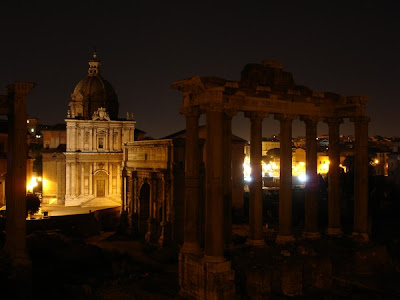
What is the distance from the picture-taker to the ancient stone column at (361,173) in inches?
888

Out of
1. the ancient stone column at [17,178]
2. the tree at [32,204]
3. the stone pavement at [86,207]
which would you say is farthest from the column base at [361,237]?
the stone pavement at [86,207]

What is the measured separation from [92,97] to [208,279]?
44297 millimetres

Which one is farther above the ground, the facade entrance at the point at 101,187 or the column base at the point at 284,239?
the facade entrance at the point at 101,187

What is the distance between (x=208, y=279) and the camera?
1675cm

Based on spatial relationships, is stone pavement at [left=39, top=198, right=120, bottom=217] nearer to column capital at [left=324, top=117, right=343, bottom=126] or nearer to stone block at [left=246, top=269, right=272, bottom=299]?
column capital at [left=324, top=117, right=343, bottom=126]

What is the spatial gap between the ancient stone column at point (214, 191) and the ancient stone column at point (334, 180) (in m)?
8.12

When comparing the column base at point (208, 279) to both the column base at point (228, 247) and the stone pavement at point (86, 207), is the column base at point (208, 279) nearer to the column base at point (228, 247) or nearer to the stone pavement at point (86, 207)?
the column base at point (228, 247)

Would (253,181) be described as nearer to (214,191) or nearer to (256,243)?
(256,243)

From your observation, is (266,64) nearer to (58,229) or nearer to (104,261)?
(104,261)

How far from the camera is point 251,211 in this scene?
2092cm

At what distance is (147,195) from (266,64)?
2639cm

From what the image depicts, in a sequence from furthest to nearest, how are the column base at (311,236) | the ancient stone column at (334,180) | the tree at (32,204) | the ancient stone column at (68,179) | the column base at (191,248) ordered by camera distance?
the ancient stone column at (68,179) → the tree at (32,204) → the ancient stone column at (334,180) → the column base at (311,236) → the column base at (191,248)

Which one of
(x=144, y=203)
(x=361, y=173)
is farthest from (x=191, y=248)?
(x=144, y=203)

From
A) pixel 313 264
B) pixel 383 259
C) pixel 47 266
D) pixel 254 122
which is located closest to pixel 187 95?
pixel 254 122
